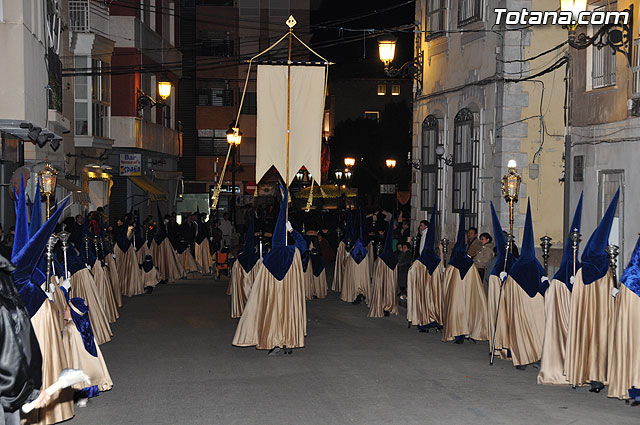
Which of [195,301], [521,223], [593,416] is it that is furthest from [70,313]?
[521,223]

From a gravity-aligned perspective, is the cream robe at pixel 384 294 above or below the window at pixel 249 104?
below

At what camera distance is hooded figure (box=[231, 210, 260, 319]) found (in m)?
17.1

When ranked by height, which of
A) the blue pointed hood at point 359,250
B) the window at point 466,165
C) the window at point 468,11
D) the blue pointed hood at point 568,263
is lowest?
the blue pointed hood at point 359,250

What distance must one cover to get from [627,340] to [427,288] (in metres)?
6.09

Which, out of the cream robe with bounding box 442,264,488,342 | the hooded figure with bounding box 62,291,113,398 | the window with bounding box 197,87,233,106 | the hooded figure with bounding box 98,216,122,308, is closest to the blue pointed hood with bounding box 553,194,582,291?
the cream robe with bounding box 442,264,488,342

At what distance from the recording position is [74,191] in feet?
86.1

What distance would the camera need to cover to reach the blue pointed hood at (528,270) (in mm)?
12531

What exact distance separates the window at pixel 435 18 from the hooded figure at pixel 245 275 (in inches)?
364

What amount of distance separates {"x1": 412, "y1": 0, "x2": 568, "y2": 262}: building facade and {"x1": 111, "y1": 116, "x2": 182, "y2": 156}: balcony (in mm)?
14883

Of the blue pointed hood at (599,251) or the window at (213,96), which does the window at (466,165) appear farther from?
the window at (213,96)

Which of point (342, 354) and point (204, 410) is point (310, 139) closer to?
point (342, 354)

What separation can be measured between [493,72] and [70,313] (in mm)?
13998

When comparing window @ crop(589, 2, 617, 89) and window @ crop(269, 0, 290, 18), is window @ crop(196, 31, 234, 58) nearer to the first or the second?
window @ crop(269, 0, 290, 18)

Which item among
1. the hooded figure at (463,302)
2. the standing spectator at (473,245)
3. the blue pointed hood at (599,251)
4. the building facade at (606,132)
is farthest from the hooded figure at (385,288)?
the blue pointed hood at (599,251)
